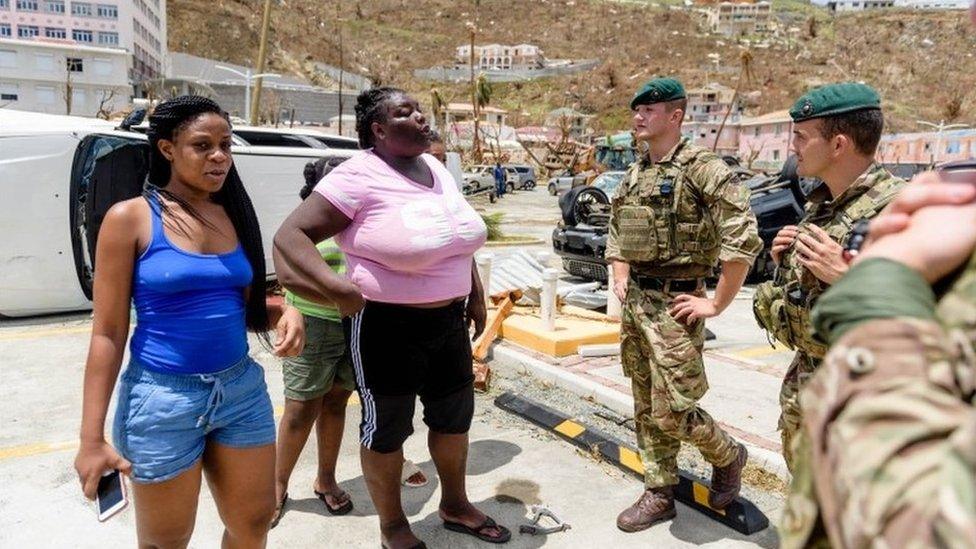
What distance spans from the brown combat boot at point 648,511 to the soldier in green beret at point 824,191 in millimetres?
870

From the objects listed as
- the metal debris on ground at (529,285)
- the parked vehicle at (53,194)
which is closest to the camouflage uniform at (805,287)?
the metal debris on ground at (529,285)

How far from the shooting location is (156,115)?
7.14 ft

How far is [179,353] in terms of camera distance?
215 cm

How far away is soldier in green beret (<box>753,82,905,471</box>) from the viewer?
7.80ft

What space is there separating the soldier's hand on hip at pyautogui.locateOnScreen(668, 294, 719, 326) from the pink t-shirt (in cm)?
94

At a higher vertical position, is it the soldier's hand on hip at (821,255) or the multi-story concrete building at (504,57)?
the multi-story concrete building at (504,57)

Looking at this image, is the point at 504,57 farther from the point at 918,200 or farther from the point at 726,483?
the point at 918,200

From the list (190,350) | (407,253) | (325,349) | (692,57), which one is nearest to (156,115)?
(190,350)

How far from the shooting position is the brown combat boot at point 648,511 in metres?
3.23

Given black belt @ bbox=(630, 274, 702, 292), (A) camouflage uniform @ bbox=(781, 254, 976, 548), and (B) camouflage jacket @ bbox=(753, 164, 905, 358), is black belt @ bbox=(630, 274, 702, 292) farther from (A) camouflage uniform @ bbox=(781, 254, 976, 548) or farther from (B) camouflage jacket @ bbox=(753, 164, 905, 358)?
(A) camouflage uniform @ bbox=(781, 254, 976, 548)

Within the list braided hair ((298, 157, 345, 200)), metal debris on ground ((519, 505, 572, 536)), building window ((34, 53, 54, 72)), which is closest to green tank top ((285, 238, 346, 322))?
braided hair ((298, 157, 345, 200))

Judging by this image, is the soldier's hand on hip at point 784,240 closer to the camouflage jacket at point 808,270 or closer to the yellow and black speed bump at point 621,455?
the camouflage jacket at point 808,270

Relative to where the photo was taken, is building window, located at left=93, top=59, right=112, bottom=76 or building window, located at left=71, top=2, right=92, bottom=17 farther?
building window, located at left=71, top=2, right=92, bottom=17

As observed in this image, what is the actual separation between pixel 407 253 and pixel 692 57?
440 feet
